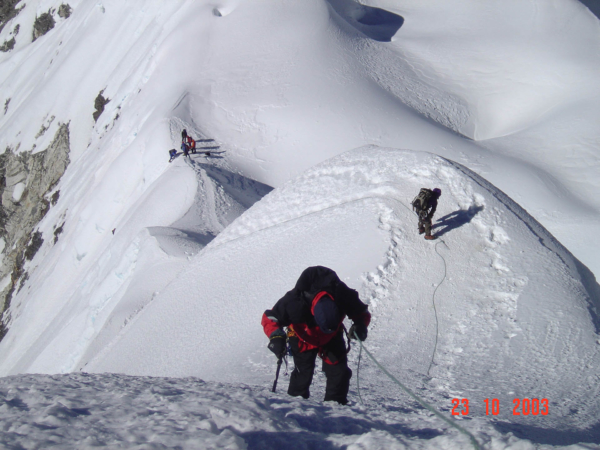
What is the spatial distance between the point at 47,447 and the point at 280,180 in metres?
17.0

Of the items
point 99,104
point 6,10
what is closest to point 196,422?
point 99,104

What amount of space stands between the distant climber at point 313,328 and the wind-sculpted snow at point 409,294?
513 mm

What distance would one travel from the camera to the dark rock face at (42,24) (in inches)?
1849

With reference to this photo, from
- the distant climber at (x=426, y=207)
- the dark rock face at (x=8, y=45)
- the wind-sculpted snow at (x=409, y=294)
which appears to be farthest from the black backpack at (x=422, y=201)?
the dark rock face at (x=8, y=45)

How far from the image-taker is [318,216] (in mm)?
8656

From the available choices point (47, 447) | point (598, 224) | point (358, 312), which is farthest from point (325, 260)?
point (598, 224)

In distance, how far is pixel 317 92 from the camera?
2152 cm

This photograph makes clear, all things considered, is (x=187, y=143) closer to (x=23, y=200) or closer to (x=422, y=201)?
(x=422, y=201)

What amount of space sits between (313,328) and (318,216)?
466cm

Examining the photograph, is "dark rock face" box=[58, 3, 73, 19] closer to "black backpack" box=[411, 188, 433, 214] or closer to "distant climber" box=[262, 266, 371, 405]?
"black backpack" box=[411, 188, 433, 214]

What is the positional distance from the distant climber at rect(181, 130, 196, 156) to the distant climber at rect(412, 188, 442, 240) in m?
13.3

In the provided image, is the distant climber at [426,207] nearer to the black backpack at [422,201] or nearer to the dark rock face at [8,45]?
the black backpack at [422,201]

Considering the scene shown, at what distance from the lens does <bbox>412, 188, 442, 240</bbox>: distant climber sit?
7.14 meters

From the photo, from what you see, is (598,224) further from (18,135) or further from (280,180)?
(18,135)
